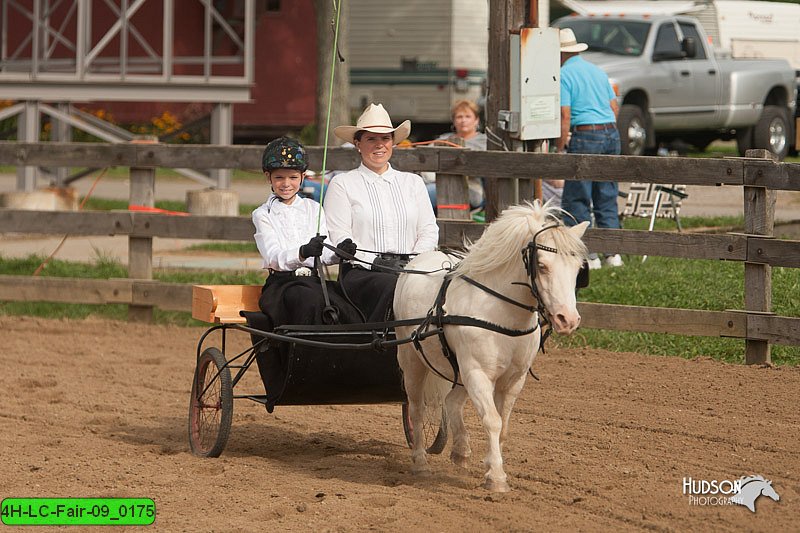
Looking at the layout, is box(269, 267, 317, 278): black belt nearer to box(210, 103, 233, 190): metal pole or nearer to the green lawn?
the green lawn

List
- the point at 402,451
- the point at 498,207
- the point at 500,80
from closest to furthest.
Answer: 1. the point at 402,451
2. the point at 500,80
3. the point at 498,207

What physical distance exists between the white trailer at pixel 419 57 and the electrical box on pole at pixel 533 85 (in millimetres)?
13915

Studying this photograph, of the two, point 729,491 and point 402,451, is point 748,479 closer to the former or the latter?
point 729,491

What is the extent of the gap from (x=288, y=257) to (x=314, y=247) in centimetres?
37

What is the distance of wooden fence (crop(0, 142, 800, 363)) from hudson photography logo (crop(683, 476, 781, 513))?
297 cm

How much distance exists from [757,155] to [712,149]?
18.5m

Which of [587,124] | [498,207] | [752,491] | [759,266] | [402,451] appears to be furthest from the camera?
[587,124]

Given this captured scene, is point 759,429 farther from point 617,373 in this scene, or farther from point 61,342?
point 61,342

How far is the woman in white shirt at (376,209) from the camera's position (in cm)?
693

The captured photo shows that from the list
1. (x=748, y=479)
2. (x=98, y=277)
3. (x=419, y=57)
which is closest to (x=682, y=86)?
(x=419, y=57)

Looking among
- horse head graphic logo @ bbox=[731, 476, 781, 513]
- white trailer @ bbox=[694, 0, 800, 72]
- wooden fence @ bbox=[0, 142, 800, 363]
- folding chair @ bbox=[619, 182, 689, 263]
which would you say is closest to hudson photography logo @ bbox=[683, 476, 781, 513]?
horse head graphic logo @ bbox=[731, 476, 781, 513]

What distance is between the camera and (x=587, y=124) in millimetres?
12375

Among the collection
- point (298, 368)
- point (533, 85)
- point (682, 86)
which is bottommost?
point (298, 368)

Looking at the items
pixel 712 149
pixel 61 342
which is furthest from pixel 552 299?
pixel 712 149
